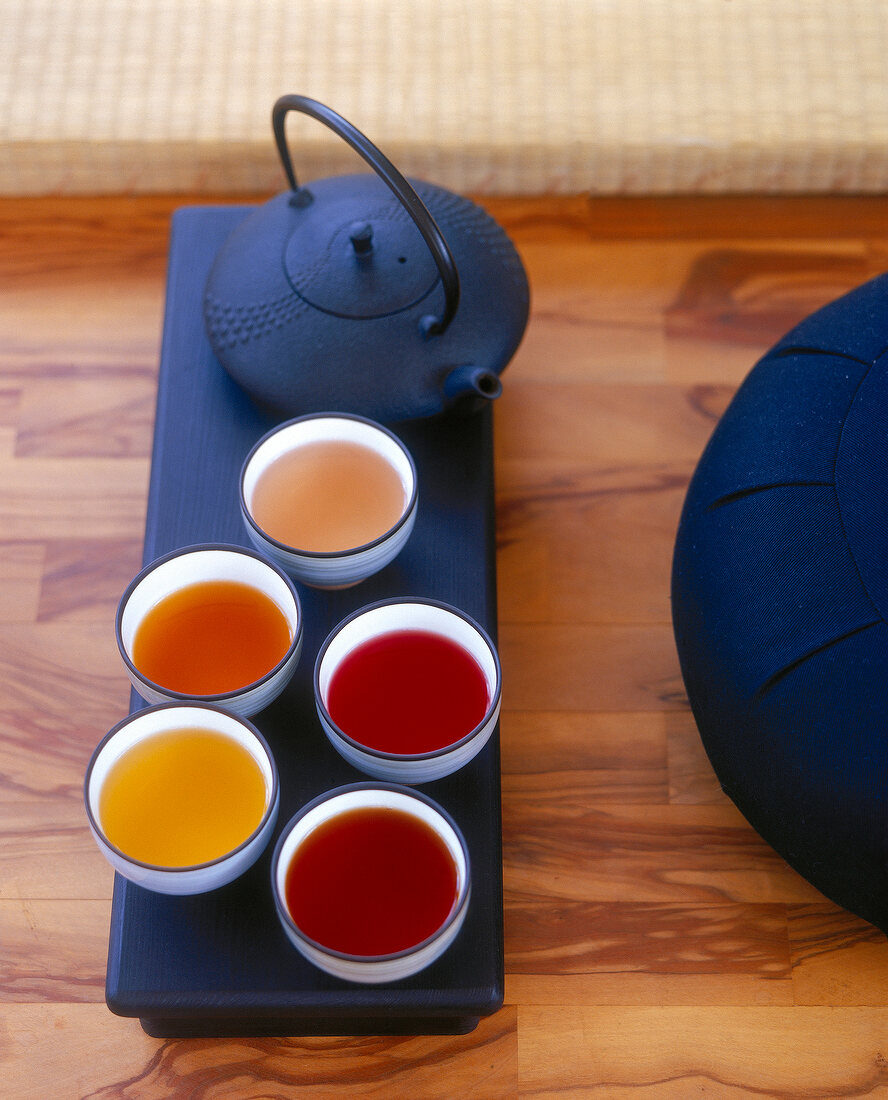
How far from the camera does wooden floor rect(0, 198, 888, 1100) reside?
3.31 feet

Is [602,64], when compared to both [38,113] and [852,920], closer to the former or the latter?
[38,113]

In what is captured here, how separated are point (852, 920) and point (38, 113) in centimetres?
135

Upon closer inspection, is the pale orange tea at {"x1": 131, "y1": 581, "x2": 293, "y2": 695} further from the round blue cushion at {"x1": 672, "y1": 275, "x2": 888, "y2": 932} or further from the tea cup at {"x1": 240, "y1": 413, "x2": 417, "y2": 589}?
the round blue cushion at {"x1": 672, "y1": 275, "x2": 888, "y2": 932}

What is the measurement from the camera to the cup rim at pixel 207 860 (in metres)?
0.74

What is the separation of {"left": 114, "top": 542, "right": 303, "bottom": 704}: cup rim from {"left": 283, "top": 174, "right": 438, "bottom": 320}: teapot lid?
0.26 meters

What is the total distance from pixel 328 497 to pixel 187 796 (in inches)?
11.1

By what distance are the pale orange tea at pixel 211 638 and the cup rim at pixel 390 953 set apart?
0.44ft

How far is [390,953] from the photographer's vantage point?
76 centimetres

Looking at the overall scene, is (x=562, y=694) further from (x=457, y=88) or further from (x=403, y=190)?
(x=457, y=88)

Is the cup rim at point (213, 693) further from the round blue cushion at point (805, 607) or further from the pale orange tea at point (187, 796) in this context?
the round blue cushion at point (805, 607)

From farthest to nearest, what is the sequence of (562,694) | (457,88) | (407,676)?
(457,88), (562,694), (407,676)

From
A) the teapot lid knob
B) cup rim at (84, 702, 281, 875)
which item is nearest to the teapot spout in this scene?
the teapot lid knob

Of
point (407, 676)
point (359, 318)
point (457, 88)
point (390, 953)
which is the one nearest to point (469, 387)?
point (359, 318)

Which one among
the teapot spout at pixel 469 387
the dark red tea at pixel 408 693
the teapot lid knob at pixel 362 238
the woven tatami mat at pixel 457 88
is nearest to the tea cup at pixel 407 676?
the dark red tea at pixel 408 693
